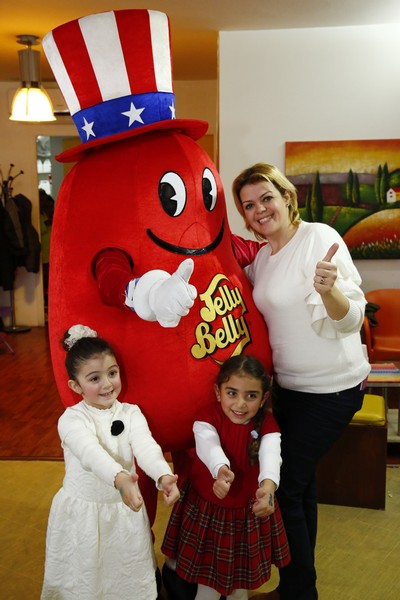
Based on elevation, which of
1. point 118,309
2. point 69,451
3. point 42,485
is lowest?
point 42,485

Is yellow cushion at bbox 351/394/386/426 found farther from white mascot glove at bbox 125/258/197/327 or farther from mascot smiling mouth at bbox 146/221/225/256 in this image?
white mascot glove at bbox 125/258/197/327

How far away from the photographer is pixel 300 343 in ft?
6.61

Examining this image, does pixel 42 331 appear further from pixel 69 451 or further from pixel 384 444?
pixel 69 451

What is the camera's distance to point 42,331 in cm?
748

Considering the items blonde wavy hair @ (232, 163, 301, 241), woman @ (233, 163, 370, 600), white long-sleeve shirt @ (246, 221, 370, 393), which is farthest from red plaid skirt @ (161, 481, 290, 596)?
blonde wavy hair @ (232, 163, 301, 241)

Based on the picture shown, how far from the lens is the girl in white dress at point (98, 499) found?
1.84 metres

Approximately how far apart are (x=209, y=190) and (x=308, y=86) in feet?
10.2

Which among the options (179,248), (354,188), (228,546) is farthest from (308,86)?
(228,546)

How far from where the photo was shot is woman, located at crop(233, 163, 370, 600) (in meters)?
1.99

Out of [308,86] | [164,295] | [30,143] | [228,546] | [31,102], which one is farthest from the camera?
[30,143]

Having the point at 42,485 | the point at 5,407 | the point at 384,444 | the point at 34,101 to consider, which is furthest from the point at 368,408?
the point at 34,101

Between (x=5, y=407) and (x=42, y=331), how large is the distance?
286cm

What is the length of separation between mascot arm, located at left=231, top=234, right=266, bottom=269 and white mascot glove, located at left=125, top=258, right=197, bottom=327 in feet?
2.00

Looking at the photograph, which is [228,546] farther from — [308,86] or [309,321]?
[308,86]
